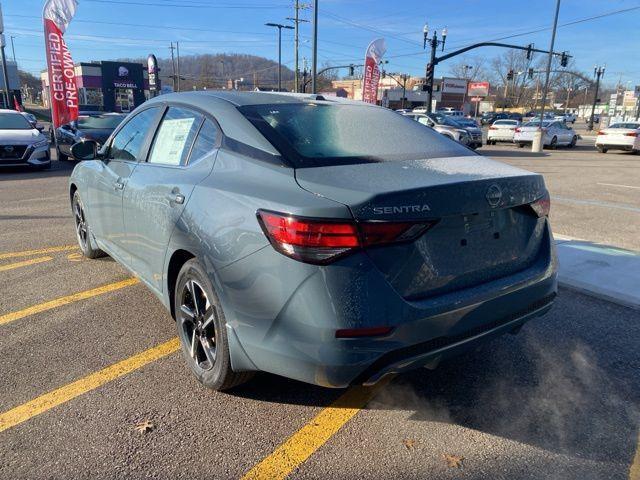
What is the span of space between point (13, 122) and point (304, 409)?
45.0 feet

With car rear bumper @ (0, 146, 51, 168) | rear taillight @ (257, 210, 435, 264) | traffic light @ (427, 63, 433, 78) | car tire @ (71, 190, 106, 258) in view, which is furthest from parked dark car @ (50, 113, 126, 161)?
traffic light @ (427, 63, 433, 78)

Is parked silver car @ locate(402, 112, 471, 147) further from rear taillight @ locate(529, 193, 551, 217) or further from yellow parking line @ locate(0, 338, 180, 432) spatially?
yellow parking line @ locate(0, 338, 180, 432)

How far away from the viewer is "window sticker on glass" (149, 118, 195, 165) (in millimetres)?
3119

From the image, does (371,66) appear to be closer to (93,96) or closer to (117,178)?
(117,178)

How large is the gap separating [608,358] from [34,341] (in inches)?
152

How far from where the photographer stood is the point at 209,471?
7.24ft

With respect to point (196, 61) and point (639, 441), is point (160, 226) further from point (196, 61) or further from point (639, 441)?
point (196, 61)

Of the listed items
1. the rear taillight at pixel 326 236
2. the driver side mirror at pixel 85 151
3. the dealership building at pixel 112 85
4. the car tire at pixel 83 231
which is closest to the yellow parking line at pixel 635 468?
the rear taillight at pixel 326 236

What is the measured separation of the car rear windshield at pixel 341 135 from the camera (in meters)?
2.58

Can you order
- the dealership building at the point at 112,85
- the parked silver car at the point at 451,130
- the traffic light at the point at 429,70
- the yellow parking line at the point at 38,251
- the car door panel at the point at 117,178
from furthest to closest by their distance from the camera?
the dealership building at the point at 112,85
the traffic light at the point at 429,70
the parked silver car at the point at 451,130
the yellow parking line at the point at 38,251
the car door panel at the point at 117,178

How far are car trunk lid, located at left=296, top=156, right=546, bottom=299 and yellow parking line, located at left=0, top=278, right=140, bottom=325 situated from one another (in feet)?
8.94

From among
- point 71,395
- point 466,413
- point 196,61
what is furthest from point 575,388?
point 196,61

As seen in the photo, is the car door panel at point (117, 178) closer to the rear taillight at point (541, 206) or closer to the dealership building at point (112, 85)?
the rear taillight at point (541, 206)

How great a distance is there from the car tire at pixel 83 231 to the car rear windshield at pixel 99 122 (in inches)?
383
